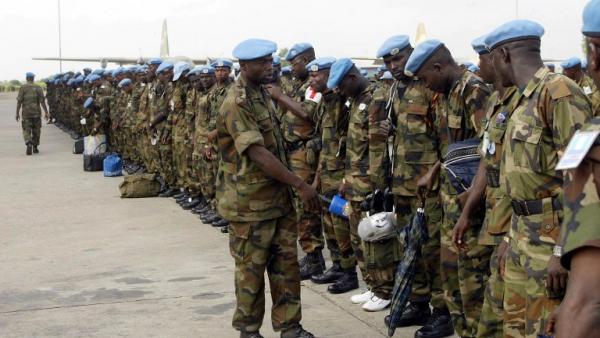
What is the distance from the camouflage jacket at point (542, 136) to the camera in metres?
3.17

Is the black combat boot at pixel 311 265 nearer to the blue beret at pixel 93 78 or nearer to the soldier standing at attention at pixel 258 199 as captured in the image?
the soldier standing at attention at pixel 258 199

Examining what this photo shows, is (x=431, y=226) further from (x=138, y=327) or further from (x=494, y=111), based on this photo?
(x=138, y=327)

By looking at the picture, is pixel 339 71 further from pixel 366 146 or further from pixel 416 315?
pixel 416 315

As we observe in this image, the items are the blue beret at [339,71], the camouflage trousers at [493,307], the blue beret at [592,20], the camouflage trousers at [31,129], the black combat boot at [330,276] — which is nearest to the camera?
the blue beret at [592,20]

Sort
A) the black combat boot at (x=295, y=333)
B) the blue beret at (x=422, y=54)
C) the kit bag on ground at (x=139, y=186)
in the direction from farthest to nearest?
the kit bag on ground at (x=139, y=186) → the black combat boot at (x=295, y=333) → the blue beret at (x=422, y=54)

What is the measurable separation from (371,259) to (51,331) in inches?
87.3

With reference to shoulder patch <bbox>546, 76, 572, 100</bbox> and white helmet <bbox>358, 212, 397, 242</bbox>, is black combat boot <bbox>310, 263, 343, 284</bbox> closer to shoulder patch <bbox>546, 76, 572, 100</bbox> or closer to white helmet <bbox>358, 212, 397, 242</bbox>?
white helmet <bbox>358, 212, 397, 242</bbox>

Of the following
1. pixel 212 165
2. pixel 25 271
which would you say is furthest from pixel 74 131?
pixel 25 271

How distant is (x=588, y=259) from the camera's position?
1930 millimetres

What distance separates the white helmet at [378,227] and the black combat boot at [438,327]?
60 centimetres

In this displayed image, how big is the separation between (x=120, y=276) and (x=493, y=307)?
4.20 meters

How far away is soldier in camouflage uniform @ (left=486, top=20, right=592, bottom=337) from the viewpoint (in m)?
3.18

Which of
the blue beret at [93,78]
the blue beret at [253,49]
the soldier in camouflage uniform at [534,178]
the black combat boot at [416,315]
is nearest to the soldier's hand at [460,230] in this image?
the soldier in camouflage uniform at [534,178]

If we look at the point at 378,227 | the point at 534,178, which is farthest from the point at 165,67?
the point at 534,178
